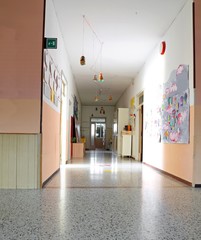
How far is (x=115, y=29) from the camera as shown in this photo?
6.43 metres

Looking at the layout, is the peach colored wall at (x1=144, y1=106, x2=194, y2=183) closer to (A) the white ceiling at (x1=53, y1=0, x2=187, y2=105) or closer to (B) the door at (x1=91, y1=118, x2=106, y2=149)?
(A) the white ceiling at (x1=53, y1=0, x2=187, y2=105)

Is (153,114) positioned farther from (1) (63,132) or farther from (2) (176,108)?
(1) (63,132)

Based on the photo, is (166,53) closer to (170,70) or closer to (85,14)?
(170,70)

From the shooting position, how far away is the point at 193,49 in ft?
15.0

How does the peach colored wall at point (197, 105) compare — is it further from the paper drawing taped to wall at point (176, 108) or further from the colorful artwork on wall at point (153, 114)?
the colorful artwork on wall at point (153, 114)

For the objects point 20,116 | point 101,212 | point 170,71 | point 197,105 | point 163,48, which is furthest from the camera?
point 163,48

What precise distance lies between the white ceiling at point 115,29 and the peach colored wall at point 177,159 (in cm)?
221

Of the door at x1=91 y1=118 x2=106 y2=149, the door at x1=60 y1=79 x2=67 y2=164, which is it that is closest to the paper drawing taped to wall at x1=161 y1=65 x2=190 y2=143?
the door at x1=60 y1=79 x2=67 y2=164

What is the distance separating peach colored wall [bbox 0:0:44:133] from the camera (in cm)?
417

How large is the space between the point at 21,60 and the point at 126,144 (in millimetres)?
8105

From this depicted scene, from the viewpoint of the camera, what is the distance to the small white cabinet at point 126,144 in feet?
38.4

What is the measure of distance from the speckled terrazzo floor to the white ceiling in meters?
3.35

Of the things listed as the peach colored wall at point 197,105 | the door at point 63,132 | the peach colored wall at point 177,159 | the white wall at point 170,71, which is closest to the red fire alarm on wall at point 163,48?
the white wall at point 170,71

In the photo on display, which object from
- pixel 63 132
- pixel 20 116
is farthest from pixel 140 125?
pixel 20 116
